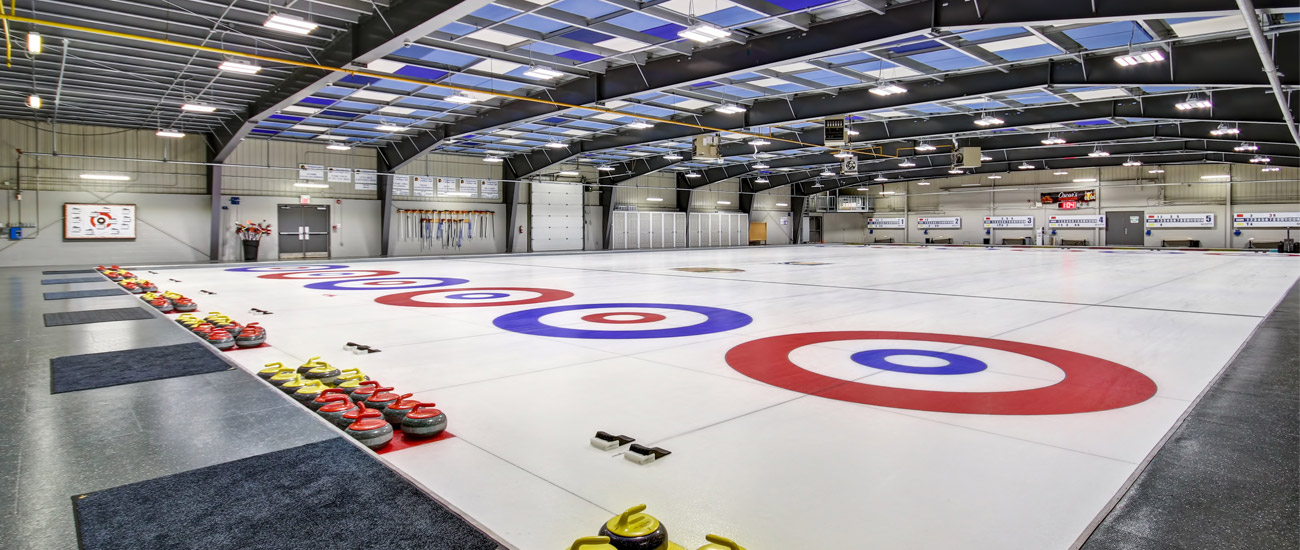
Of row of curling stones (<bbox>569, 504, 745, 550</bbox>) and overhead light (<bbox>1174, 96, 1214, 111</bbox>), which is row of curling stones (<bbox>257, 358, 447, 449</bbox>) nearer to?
row of curling stones (<bbox>569, 504, 745, 550</bbox>)

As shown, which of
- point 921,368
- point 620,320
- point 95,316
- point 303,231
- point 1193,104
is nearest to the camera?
point 921,368

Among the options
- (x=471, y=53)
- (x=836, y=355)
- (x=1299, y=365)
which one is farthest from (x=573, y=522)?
(x=471, y=53)

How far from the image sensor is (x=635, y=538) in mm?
2561

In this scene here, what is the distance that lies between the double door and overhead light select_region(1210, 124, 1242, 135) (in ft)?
123

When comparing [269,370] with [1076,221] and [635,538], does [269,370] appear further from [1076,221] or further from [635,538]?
[1076,221]

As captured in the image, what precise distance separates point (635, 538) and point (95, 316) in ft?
37.2

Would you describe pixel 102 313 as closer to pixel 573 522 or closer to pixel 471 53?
pixel 471 53

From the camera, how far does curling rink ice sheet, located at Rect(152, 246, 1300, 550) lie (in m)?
3.14

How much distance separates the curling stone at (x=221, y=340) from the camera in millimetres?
7320

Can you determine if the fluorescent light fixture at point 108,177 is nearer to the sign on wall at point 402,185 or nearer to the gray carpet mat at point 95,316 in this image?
the sign on wall at point 402,185

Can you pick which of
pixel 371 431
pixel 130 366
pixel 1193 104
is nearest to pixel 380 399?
pixel 371 431

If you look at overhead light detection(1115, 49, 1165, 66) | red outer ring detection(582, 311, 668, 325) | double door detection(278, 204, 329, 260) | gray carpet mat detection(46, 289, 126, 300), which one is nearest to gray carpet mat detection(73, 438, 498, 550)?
red outer ring detection(582, 311, 668, 325)

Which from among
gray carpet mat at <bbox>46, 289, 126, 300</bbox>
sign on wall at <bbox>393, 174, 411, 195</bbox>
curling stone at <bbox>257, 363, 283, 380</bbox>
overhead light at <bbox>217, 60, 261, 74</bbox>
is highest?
overhead light at <bbox>217, 60, 261, 74</bbox>

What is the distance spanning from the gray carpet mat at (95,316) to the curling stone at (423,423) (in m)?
8.05
